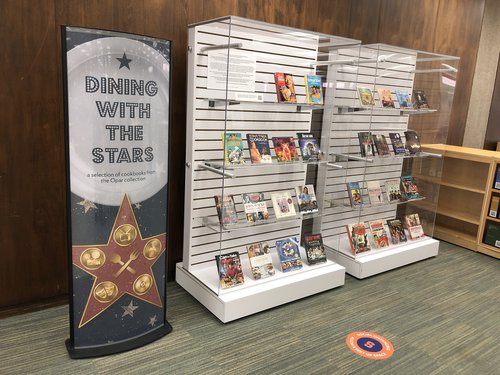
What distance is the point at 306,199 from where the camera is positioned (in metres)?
3.57

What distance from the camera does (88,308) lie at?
244 centimetres

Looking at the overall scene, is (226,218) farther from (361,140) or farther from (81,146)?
(361,140)

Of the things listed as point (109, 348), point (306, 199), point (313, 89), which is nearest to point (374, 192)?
point (306, 199)

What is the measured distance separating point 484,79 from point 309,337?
4.97 metres

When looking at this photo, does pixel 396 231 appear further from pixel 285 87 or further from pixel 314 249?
pixel 285 87

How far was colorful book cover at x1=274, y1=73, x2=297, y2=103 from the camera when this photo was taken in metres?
3.26

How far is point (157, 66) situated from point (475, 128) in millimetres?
5205

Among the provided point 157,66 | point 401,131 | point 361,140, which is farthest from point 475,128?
point 157,66

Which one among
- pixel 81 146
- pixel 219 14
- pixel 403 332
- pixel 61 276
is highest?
pixel 219 14

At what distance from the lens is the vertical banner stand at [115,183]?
221 centimetres

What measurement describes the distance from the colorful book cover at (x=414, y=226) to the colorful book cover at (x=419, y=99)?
3.74 ft

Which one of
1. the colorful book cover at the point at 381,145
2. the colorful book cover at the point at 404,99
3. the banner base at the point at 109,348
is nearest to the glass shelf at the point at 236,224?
the banner base at the point at 109,348

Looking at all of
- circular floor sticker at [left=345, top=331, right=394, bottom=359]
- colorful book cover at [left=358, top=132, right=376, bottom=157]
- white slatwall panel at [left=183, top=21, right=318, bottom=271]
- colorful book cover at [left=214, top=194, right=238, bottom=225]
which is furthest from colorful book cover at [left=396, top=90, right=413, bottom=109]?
circular floor sticker at [left=345, top=331, right=394, bottom=359]

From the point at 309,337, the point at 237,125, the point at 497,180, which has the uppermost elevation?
the point at 237,125
